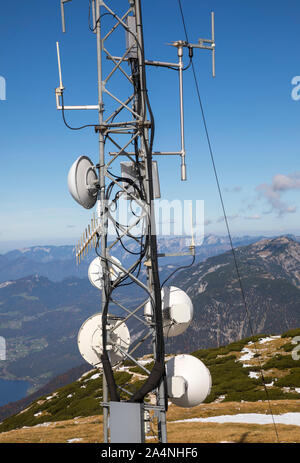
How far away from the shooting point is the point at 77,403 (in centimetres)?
4494

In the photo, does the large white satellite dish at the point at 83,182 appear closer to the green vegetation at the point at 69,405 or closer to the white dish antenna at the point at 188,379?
the white dish antenna at the point at 188,379

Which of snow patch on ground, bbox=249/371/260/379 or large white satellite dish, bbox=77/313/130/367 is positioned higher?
large white satellite dish, bbox=77/313/130/367

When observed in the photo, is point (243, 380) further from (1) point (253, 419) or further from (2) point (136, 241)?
(2) point (136, 241)

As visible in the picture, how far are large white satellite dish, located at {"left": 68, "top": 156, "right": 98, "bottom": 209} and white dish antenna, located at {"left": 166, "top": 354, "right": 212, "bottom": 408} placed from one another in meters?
4.78

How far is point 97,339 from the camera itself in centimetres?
1210

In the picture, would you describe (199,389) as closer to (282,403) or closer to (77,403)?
(282,403)

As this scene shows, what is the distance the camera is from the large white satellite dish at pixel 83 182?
1115 cm

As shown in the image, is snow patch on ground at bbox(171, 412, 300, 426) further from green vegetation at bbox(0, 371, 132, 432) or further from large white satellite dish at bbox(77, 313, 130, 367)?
green vegetation at bbox(0, 371, 132, 432)

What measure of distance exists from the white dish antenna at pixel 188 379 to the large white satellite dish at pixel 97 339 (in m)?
1.37

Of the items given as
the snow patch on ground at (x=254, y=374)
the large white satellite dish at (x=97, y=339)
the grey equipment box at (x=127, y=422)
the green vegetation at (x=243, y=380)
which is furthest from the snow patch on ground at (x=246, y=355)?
the grey equipment box at (x=127, y=422)

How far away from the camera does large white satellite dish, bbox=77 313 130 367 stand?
11.8 meters

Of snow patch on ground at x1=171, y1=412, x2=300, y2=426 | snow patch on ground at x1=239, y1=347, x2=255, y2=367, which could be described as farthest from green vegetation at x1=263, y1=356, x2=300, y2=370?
snow patch on ground at x1=171, y1=412, x2=300, y2=426

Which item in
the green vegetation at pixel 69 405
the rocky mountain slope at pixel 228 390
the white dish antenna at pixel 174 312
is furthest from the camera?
the green vegetation at pixel 69 405
